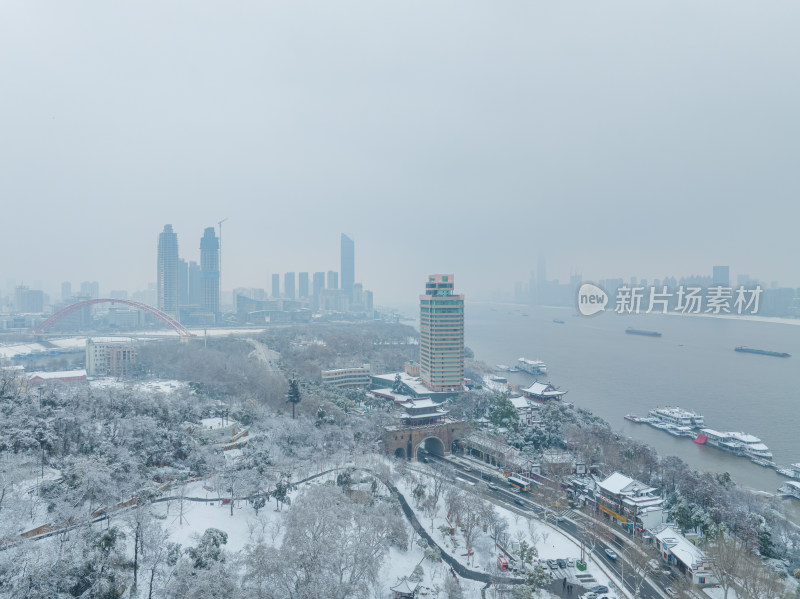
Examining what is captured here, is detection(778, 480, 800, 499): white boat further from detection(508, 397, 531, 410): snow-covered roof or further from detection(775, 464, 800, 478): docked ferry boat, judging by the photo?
detection(508, 397, 531, 410): snow-covered roof

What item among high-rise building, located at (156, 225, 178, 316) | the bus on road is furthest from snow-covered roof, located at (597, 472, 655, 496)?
high-rise building, located at (156, 225, 178, 316)

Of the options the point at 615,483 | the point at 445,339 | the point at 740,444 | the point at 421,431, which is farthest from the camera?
the point at 445,339

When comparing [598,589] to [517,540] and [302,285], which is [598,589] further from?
[302,285]

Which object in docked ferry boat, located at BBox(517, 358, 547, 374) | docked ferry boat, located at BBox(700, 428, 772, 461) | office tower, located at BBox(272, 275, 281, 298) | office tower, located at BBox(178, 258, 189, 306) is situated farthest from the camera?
office tower, located at BBox(272, 275, 281, 298)

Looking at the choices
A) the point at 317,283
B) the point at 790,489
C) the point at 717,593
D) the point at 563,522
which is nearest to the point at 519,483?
the point at 563,522

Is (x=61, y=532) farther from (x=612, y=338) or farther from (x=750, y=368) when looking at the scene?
(x=612, y=338)

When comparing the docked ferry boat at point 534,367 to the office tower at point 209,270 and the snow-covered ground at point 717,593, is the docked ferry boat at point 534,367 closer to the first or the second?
the snow-covered ground at point 717,593

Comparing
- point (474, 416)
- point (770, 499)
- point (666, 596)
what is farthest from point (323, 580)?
point (474, 416)
